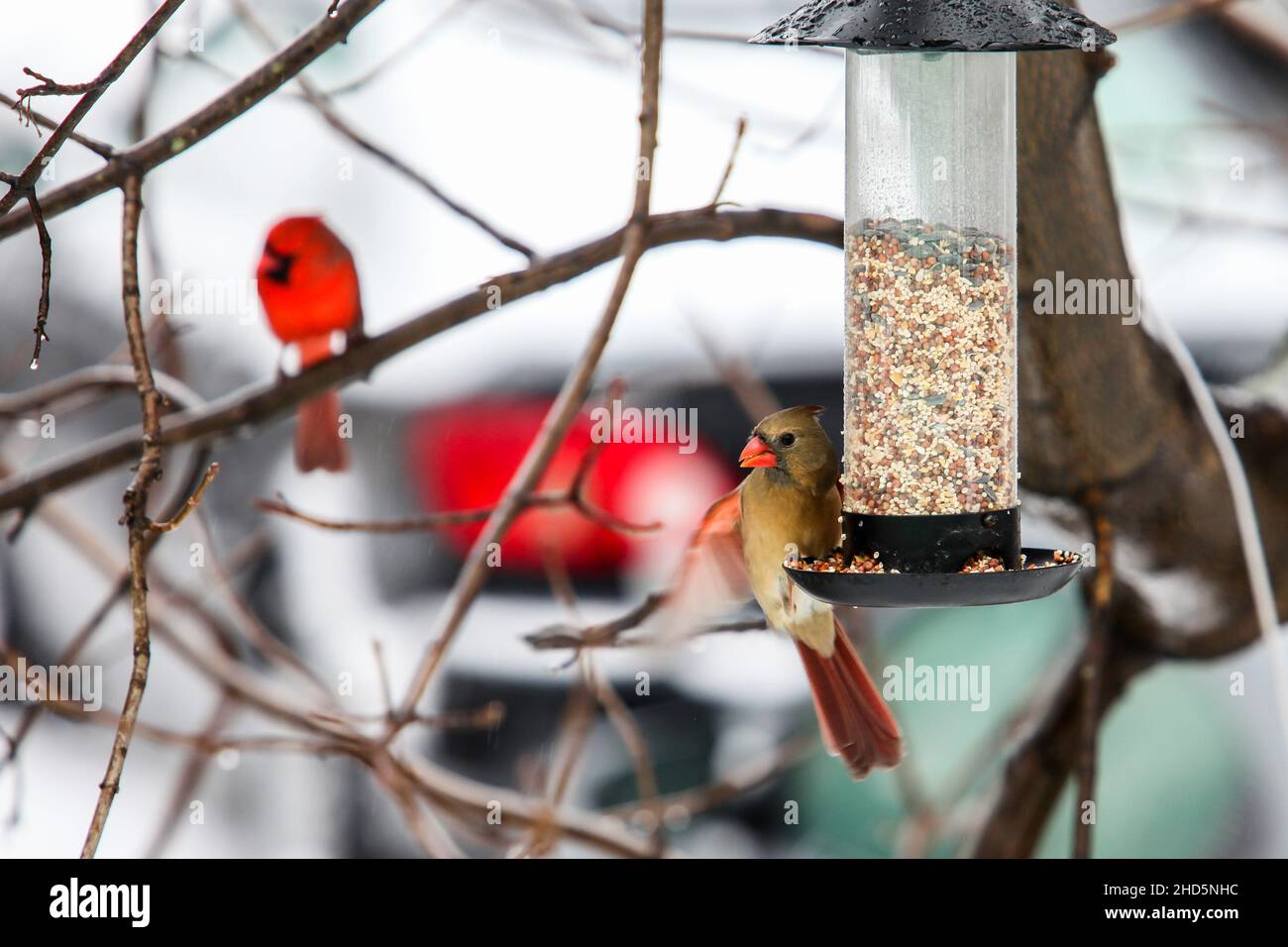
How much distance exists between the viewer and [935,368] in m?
1.64

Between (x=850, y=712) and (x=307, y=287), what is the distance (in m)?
1.43

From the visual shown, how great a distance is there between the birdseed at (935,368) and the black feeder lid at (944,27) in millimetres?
325

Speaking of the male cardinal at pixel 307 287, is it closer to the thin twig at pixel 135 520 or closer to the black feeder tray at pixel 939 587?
the thin twig at pixel 135 520

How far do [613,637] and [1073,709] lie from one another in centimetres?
112

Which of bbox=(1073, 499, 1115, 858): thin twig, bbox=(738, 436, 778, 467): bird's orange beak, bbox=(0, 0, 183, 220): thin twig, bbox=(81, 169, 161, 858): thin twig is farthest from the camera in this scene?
bbox=(1073, 499, 1115, 858): thin twig

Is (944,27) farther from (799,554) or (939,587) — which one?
(799,554)

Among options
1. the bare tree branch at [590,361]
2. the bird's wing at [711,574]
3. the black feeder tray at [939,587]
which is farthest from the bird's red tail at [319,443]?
the black feeder tray at [939,587]

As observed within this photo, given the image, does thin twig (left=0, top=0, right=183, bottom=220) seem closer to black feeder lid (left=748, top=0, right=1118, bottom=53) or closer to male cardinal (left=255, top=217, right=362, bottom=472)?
black feeder lid (left=748, top=0, right=1118, bottom=53)

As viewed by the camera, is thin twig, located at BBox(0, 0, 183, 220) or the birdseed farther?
the birdseed

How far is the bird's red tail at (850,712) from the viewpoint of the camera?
6.47 ft

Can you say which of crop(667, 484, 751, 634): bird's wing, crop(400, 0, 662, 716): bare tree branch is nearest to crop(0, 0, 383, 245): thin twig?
crop(400, 0, 662, 716): bare tree branch

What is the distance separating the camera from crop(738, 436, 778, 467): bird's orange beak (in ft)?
5.90

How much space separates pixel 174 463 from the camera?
3.46m
